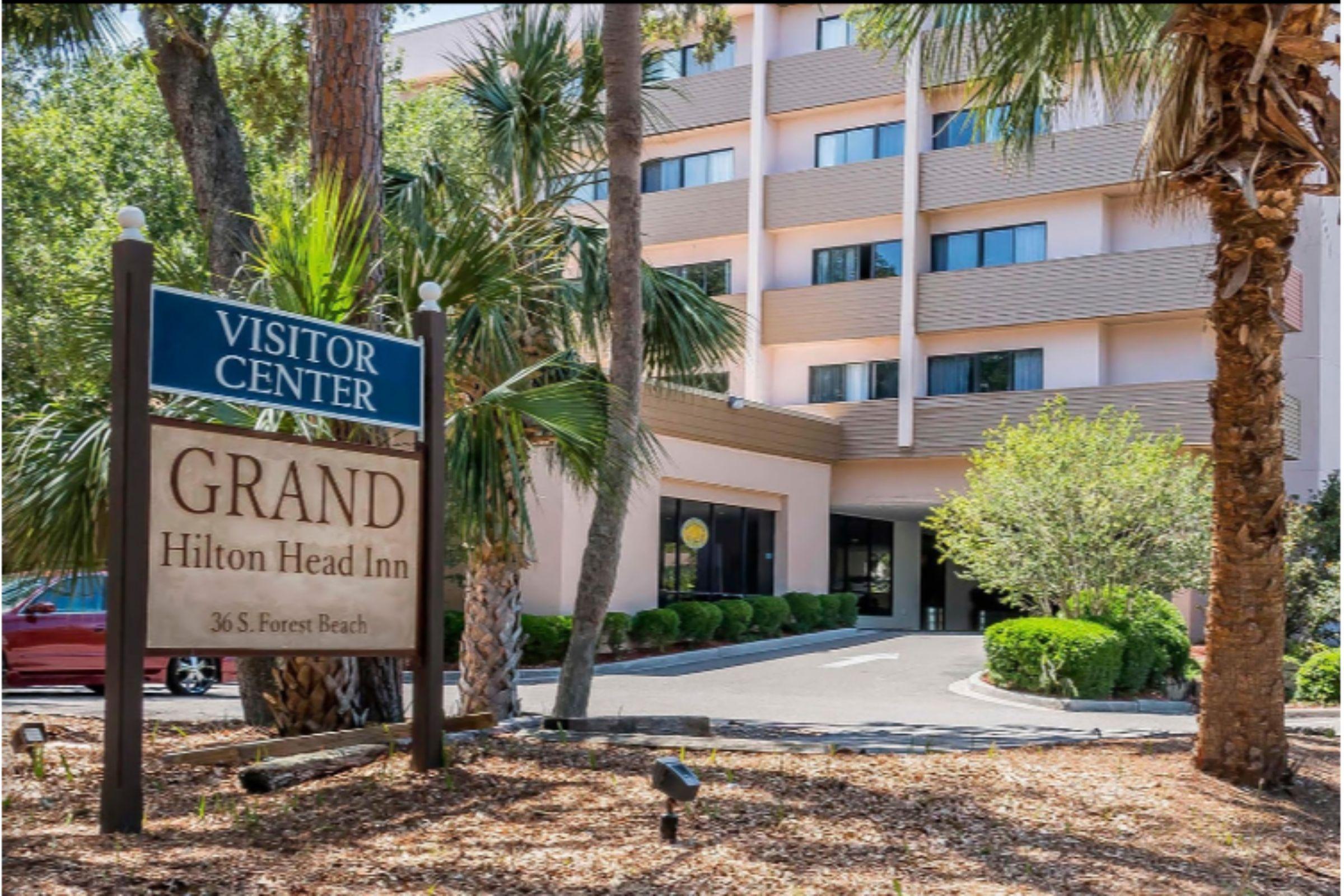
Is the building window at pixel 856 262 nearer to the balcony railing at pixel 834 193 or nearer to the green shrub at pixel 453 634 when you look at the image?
the balcony railing at pixel 834 193

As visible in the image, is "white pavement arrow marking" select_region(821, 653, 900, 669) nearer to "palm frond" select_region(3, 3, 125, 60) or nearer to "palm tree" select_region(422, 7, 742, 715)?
"palm tree" select_region(422, 7, 742, 715)

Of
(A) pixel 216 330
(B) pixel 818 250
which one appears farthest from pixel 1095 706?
(B) pixel 818 250

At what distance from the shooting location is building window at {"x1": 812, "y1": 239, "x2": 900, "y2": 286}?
33281 mm

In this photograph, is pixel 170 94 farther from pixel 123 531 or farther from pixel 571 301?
pixel 123 531

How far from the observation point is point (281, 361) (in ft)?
24.9

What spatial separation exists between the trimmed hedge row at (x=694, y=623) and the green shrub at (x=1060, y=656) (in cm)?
634

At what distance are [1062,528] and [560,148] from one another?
958 centimetres

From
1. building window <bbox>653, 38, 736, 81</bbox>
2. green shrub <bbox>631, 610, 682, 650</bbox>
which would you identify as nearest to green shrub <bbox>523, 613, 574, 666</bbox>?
green shrub <bbox>631, 610, 682, 650</bbox>

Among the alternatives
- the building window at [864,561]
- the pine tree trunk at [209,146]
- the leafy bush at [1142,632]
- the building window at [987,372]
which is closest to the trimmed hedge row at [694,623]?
the building window at [864,561]

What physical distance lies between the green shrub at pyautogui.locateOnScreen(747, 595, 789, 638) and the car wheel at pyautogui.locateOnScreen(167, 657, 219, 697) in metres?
11.5

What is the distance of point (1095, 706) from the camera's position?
60.6 feet

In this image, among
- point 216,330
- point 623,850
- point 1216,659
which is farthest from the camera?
point 1216,659

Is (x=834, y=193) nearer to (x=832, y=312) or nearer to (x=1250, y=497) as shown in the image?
(x=832, y=312)

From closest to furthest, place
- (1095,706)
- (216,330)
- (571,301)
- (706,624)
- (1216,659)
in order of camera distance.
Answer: (216,330), (1216,659), (571,301), (1095,706), (706,624)
